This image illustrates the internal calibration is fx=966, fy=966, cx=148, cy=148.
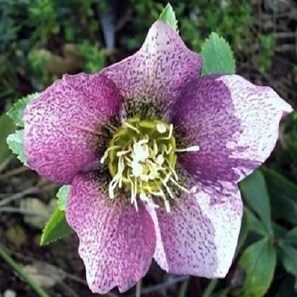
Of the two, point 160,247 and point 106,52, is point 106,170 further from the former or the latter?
point 106,52

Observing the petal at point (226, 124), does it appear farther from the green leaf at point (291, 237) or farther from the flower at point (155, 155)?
the green leaf at point (291, 237)

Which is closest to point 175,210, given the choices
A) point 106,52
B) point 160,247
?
point 160,247

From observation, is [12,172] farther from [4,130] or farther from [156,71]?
[156,71]

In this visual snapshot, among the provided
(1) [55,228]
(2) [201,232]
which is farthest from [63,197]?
(2) [201,232]

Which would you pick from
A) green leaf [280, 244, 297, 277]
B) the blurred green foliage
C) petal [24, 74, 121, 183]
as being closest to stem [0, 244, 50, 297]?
the blurred green foliage

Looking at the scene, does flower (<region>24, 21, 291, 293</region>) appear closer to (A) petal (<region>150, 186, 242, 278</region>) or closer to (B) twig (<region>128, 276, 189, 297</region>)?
(A) petal (<region>150, 186, 242, 278</region>)

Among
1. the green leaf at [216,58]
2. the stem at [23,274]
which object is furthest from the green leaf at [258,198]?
the stem at [23,274]
